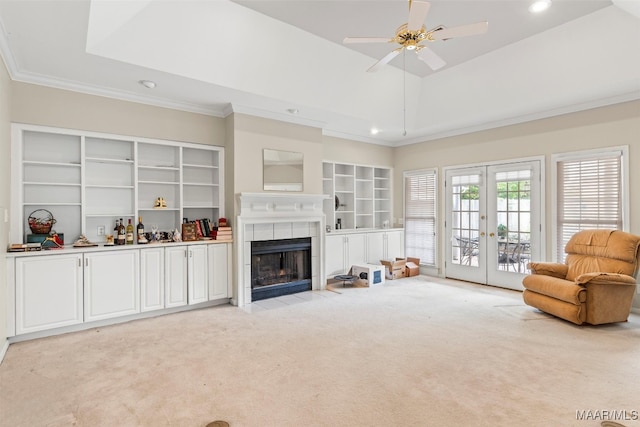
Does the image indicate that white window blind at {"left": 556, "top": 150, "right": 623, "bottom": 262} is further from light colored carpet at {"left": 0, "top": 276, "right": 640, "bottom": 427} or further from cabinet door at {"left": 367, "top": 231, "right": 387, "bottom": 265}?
cabinet door at {"left": 367, "top": 231, "right": 387, "bottom": 265}

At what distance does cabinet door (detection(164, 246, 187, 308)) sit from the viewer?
14.4 feet

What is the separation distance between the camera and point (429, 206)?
22.5 ft

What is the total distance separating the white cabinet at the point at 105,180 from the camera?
3.87m

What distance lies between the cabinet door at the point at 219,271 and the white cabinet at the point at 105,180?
0.56m

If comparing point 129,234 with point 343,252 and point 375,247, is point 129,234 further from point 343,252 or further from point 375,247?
point 375,247

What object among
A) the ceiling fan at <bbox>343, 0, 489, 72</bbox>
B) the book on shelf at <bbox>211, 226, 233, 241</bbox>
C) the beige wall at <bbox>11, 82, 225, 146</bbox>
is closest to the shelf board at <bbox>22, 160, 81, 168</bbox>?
the beige wall at <bbox>11, 82, 225, 146</bbox>

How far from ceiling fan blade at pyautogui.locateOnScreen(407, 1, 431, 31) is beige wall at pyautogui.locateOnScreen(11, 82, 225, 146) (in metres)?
3.20

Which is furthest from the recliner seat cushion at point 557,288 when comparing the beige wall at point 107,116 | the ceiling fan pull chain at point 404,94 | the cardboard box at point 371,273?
the beige wall at point 107,116

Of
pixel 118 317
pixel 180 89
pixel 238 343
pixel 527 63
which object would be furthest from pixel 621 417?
pixel 180 89

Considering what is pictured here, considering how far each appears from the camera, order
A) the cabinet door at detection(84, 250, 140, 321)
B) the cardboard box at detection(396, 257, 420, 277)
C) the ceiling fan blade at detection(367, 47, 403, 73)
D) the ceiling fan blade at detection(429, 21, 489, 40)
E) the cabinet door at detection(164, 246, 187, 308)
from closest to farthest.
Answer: the ceiling fan blade at detection(429, 21, 489, 40), the ceiling fan blade at detection(367, 47, 403, 73), the cabinet door at detection(84, 250, 140, 321), the cabinet door at detection(164, 246, 187, 308), the cardboard box at detection(396, 257, 420, 277)

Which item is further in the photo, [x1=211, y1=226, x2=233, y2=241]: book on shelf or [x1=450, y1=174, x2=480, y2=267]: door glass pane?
[x1=450, y1=174, x2=480, y2=267]: door glass pane

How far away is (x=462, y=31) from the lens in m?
2.88

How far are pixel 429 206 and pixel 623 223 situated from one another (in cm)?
302

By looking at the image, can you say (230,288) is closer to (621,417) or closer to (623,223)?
(621,417)
